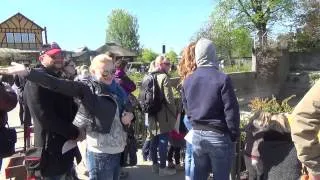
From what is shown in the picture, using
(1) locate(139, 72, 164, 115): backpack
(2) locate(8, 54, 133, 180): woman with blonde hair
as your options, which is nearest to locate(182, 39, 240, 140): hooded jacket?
(2) locate(8, 54, 133, 180): woman with blonde hair

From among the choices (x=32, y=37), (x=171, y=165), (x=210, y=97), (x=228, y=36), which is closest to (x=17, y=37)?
(x=32, y=37)

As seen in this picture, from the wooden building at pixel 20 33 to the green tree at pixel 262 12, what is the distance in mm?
34585

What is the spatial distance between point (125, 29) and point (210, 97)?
7173 cm

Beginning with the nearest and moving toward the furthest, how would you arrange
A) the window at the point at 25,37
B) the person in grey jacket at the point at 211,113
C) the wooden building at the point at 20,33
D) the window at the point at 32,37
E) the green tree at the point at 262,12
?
the person in grey jacket at the point at 211,113
the green tree at the point at 262,12
the wooden building at the point at 20,33
the window at the point at 25,37
the window at the point at 32,37

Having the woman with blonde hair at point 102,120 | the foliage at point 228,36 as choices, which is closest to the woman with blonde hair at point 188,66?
the woman with blonde hair at point 102,120

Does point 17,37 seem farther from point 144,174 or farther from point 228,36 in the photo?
point 144,174

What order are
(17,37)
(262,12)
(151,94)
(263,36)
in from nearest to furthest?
(151,94)
(263,36)
(262,12)
(17,37)

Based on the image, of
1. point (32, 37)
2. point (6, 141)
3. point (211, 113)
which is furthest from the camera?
point (32, 37)

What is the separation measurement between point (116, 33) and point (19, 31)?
Answer: 18469mm

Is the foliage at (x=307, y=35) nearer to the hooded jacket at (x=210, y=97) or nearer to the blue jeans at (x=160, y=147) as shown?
the blue jeans at (x=160, y=147)

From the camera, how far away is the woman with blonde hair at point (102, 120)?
145 inches

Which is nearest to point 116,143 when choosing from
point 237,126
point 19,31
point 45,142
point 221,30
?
point 45,142

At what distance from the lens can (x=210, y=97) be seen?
152 inches

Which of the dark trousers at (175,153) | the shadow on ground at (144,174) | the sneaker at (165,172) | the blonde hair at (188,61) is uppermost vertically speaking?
the blonde hair at (188,61)
